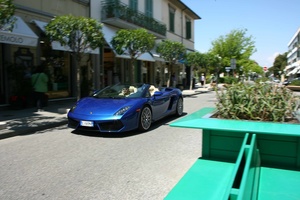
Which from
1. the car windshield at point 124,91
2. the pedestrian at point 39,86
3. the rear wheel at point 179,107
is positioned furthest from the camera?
the pedestrian at point 39,86

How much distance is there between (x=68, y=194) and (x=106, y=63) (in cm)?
1686

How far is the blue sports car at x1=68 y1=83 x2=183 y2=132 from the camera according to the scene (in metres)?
7.01

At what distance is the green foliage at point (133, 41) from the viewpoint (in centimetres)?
1543

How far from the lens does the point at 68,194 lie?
3732mm

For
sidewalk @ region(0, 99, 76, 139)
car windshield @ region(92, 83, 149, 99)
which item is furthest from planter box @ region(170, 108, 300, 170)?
sidewalk @ region(0, 99, 76, 139)

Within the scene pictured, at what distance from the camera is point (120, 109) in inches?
282

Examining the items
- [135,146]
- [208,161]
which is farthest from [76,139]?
[208,161]

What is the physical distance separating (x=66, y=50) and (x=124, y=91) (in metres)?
5.17

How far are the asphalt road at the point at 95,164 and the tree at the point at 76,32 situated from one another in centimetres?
438

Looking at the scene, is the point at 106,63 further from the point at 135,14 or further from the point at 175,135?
the point at 175,135

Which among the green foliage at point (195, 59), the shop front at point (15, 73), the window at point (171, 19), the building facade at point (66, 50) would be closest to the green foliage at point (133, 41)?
the building facade at point (66, 50)

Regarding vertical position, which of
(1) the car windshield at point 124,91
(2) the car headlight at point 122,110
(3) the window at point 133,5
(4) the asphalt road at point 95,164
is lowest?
(4) the asphalt road at point 95,164

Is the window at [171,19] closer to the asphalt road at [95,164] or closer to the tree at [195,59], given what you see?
the tree at [195,59]

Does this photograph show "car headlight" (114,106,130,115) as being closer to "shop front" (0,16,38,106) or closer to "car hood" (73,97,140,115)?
"car hood" (73,97,140,115)
